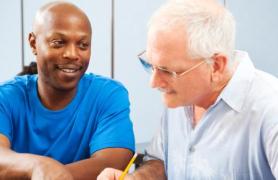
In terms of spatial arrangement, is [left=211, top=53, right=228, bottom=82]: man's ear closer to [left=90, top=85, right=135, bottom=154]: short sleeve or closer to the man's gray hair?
the man's gray hair

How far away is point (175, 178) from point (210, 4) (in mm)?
556

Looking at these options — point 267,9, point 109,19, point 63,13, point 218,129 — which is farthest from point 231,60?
point 267,9

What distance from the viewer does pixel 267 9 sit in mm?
3385

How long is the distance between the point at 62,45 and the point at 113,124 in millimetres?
330

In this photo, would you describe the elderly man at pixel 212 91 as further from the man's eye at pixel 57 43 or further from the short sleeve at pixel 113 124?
the man's eye at pixel 57 43

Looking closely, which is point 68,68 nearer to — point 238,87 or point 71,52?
point 71,52

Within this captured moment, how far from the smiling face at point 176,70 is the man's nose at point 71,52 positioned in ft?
1.16

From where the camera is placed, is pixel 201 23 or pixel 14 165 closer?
pixel 201 23

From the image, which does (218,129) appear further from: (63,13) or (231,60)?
(63,13)

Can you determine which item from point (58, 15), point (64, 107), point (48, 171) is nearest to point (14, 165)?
point (48, 171)

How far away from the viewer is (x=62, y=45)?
54.7 inches

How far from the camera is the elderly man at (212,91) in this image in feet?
3.46

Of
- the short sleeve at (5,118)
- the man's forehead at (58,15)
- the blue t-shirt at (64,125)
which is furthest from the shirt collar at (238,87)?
the short sleeve at (5,118)

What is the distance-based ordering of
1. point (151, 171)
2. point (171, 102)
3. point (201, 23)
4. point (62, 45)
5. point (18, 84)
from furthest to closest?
point (18, 84) → point (62, 45) → point (151, 171) → point (171, 102) → point (201, 23)
